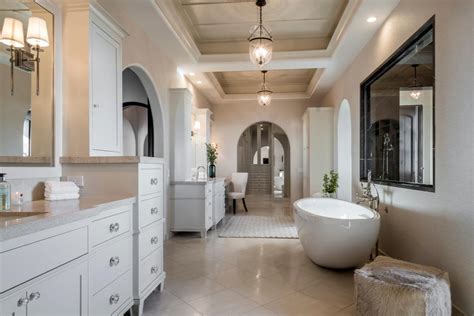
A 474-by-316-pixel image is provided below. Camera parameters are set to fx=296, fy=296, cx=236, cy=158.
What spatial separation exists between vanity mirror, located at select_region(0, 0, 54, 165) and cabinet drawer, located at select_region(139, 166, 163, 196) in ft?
2.33

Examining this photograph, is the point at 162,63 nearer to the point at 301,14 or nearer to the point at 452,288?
the point at 301,14

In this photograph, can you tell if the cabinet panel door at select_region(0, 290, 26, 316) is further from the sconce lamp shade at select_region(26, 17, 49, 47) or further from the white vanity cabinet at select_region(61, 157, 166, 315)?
the sconce lamp shade at select_region(26, 17, 49, 47)

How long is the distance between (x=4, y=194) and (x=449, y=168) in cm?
304

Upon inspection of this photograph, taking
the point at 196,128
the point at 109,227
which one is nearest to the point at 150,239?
the point at 109,227

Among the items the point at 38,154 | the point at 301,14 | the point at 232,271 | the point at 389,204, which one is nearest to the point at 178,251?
the point at 232,271

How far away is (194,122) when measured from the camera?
6.34 meters

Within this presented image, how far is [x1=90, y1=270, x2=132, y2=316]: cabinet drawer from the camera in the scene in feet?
5.63

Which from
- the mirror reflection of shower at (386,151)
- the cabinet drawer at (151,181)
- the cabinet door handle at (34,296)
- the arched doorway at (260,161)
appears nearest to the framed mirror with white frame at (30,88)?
the cabinet drawer at (151,181)

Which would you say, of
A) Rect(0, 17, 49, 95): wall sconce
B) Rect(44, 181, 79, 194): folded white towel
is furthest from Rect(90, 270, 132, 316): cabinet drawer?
Rect(0, 17, 49, 95): wall sconce

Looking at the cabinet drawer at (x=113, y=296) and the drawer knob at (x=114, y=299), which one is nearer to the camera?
the cabinet drawer at (x=113, y=296)

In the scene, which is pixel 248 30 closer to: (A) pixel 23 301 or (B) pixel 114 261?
(B) pixel 114 261

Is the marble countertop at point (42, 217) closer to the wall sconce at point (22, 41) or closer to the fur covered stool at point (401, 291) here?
the wall sconce at point (22, 41)

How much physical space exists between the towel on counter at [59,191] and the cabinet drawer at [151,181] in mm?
453

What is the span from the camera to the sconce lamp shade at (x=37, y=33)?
210cm
